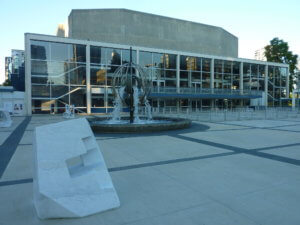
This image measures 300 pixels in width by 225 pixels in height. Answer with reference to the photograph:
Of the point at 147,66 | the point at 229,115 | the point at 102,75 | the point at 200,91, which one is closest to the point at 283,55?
the point at 200,91

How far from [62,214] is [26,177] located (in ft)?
8.24

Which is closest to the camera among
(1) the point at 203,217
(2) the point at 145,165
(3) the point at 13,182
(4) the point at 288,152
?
(1) the point at 203,217

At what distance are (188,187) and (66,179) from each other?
2430 mm

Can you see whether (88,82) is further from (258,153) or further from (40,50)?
(258,153)

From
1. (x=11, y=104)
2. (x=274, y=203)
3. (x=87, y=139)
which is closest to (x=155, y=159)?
(x=87, y=139)

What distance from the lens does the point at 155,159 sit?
6.89 metres

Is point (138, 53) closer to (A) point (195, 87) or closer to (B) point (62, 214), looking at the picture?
(A) point (195, 87)

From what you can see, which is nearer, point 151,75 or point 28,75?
point 151,75

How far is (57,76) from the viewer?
2986 centimetres

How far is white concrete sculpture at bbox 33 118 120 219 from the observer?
337 cm

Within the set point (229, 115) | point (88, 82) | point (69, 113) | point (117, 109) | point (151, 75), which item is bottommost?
point (229, 115)

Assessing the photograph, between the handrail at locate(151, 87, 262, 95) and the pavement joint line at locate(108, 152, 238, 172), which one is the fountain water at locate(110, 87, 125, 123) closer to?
the pavement joint line at locate(108, 152, 238, 172)

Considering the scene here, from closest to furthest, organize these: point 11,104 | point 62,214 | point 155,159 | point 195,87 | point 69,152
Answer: point 62,214
point 69,152
point 155,159
point 11,104
point 195,87

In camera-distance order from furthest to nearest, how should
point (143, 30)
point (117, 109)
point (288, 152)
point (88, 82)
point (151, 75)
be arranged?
point (143, 30), point (88, 82), point (151, 75), point (117, 109), point (288, 152)
